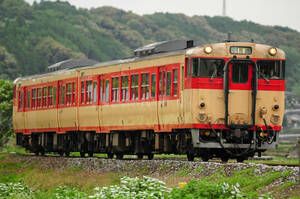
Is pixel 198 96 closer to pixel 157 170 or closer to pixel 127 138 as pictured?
pixel 157 170

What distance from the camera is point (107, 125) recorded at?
26266mm

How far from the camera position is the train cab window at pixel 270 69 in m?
21.1

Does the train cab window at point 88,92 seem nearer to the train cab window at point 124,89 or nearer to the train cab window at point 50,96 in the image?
the train cab window at point 124,89

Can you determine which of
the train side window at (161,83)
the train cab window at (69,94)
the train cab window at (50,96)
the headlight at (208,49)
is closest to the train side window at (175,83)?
the train side window at (161,83)

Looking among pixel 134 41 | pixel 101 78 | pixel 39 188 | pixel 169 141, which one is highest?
pixel 134 41

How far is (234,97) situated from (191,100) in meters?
1.22

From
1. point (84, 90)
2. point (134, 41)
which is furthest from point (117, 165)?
point (134, 41)

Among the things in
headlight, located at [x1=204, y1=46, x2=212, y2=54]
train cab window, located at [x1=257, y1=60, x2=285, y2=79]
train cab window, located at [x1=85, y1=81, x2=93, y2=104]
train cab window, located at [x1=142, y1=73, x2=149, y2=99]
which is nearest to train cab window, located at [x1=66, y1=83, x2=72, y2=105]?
train cab window, located at [x1=85, y1=81, x2=93, y2=104]

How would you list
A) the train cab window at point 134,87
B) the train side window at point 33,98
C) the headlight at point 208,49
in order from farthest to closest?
the train side window at point 33,98, the train cab window at point 134,87, the headlight at point 208,49

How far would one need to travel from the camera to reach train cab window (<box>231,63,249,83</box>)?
68.5 feet

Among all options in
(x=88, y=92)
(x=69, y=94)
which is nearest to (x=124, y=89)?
(x=88, y=92)

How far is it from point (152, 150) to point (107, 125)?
2.71 meters

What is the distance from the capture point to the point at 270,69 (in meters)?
21.2

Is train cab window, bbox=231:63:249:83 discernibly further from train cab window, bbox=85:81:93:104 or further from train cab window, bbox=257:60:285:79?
train cab window, bbox=85:81:93:104
